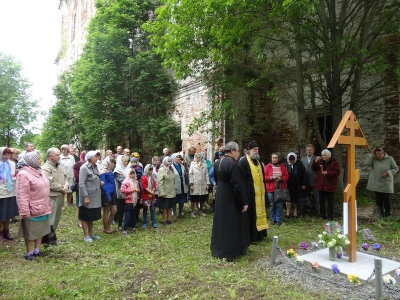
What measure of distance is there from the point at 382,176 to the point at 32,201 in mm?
7390

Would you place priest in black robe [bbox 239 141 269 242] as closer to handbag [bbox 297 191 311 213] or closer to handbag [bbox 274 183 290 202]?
handbag [bbox 274 183 290 202]

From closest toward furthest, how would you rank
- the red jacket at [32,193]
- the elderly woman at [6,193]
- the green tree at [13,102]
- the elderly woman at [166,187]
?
1. the red jacket at [32,193]
2. the elderly woman at [6,193]
3. the elderly woman at [166,187]
4. the green tree at [13,102]

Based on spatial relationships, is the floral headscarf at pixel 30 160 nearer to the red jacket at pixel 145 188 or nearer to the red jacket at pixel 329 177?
the red jacket at pixel 145 188

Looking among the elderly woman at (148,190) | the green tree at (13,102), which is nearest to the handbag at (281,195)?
the elderly woman at (148,190)

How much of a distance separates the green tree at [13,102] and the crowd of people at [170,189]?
64.4 ft

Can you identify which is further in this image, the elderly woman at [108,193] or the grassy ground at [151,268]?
the elderly woman at [108,193]

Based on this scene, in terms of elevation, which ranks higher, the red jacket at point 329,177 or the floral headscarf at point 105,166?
the floral headscarf at point 105,166

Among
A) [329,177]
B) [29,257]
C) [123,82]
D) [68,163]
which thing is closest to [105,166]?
[29,257]

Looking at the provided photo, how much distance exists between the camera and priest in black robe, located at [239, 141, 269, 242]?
6.08 meters

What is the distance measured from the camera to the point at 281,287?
4105mm

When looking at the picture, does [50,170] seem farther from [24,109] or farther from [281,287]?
[24,109]

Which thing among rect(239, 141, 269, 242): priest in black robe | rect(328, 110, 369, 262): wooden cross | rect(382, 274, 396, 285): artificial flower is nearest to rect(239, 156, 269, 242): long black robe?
rect(239, 141, 269, 242): priest in black robe

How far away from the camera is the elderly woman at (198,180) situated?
8766 mm

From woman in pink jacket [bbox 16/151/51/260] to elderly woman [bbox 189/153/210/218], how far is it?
417cm
